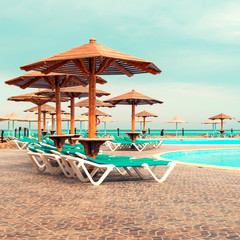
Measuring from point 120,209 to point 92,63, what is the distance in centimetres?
390

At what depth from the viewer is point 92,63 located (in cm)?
730

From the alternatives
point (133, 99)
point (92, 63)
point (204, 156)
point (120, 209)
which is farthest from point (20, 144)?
point (120, 209)

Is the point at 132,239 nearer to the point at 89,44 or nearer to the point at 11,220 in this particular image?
the point at 11,220

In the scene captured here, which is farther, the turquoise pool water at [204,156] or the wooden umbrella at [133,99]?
the wooden umbrella at [133,99]

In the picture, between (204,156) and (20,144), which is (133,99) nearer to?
(204,156)

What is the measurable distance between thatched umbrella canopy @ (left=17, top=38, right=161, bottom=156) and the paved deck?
1932mm

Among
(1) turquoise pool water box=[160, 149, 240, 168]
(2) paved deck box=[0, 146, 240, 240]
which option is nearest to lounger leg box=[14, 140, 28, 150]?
(1) turquoise pool water box=[160, 149, 240, 168]

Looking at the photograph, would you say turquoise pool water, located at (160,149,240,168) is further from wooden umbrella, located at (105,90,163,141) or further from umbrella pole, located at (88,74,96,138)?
umbrella pole, located at (88,74,96,138)

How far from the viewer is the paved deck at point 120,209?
3369 mm

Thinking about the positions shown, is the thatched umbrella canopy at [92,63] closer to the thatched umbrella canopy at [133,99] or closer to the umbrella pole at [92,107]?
the umbrella pole at [92,107]

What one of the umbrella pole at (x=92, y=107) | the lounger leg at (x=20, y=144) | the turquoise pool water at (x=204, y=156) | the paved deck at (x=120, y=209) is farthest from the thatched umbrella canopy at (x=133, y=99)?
the paved deck at (x=120, y=209)

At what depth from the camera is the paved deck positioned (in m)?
3.37

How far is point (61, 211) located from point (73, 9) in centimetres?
930

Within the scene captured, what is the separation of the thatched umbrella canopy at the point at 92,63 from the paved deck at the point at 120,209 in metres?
1.93
